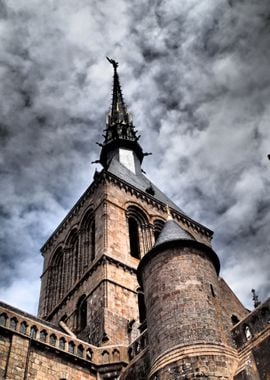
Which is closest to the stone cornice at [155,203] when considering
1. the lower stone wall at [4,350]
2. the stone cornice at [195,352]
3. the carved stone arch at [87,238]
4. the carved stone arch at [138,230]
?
the carved stone arch at [138,230]

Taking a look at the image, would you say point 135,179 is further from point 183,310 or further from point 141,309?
point 183,310

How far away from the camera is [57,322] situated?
73.0 feet

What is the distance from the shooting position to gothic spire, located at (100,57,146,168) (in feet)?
112

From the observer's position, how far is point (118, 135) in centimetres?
3478

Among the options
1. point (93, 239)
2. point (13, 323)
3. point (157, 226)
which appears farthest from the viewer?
point (157, 226)

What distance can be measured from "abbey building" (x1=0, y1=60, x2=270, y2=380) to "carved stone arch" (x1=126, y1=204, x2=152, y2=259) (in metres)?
0.05

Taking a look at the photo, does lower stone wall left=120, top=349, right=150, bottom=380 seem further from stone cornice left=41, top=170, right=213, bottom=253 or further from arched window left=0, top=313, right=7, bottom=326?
stone cornice left=41, top=170, right=213, bottom=253

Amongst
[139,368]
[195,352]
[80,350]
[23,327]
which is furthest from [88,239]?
[195,352]

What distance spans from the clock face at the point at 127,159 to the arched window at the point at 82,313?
37.2 feet

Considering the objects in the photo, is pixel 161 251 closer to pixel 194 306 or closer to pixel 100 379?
pixel 194 306

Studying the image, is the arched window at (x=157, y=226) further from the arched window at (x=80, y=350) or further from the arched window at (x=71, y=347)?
the arched window at (x=71, y=347)

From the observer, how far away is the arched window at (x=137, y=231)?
23.7m

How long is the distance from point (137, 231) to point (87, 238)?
100 inches

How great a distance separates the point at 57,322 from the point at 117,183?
25.0 ft
